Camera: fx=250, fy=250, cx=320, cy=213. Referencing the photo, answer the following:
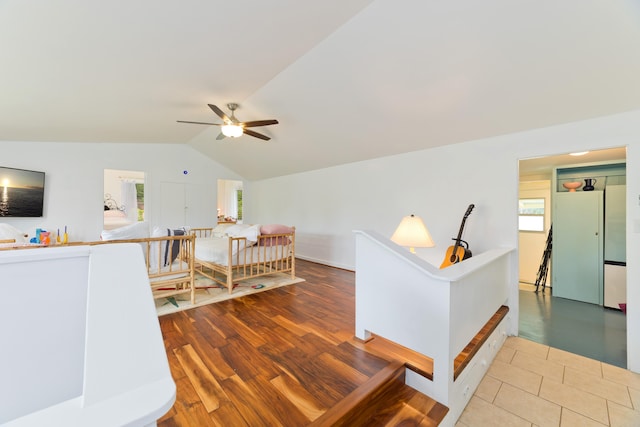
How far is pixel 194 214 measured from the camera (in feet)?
20.4

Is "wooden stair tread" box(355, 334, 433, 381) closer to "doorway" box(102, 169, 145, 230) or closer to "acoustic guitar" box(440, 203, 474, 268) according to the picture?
"acoustic guitar" box(440, 203, 474, 268)

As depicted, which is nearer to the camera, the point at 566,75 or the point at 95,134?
the point at 566,75

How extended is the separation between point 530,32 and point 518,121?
103cm

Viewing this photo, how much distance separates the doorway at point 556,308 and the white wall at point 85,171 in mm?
6668

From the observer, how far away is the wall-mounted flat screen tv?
3770 millimetres

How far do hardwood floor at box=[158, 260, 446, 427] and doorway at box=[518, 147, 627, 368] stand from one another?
2.06m

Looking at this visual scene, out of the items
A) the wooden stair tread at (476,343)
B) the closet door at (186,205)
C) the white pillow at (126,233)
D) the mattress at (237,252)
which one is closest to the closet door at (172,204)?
the closet door at (186,205)

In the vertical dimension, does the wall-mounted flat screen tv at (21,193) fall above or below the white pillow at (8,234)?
above

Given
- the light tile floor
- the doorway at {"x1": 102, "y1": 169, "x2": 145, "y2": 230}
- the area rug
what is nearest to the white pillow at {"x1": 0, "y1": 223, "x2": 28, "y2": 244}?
the area rug

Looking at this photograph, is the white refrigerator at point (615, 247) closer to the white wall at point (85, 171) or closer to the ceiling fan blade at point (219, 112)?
the ceiling fan blade at point (219, 112)

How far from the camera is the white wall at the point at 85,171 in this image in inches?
166

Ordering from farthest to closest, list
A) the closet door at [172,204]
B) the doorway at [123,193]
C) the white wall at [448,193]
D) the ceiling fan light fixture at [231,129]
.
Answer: the doorway at [123,193] < the closet door at [172,204] < the ceiling fan light fixture at [231,129] < the white wall at [448,193]

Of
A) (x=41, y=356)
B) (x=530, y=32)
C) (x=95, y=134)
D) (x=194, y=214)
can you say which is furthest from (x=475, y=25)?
(x=194, y=214)

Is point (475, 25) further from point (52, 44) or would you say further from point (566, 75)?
point (52, 44)
